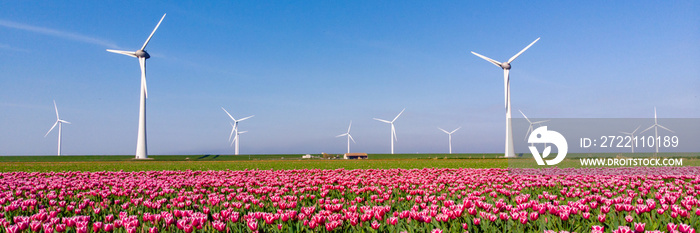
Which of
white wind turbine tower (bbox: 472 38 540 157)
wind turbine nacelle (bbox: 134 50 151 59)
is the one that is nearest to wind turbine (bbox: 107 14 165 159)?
wind turbine nacelle (bbox: 134 50 151 59)

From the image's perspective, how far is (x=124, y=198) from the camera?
13547mm

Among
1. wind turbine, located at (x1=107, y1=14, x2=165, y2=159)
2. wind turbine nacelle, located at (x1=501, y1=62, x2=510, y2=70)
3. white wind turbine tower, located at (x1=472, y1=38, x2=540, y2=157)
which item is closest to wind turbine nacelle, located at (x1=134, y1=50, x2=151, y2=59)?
wind turbine, located at (x1=107, y1=14, x2=165, y2=159)

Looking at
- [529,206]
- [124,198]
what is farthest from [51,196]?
[529,206]

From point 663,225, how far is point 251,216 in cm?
705

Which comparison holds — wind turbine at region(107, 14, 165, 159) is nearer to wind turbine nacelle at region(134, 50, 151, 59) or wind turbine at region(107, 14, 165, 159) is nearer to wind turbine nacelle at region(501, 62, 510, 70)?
wind turbine nacelle at region(134, 50, 151, 59)

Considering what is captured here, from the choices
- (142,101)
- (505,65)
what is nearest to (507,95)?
(505,65)

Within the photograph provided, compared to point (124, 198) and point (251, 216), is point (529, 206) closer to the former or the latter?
point (251, 216)

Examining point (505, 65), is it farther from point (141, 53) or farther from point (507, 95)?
point (141, 53)

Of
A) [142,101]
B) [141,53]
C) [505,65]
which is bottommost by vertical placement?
[142,101]

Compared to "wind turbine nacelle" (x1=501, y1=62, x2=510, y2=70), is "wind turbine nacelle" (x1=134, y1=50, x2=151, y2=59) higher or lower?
higher

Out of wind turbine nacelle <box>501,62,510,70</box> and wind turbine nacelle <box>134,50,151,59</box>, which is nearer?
wind turbine nacelle <box>134,50,151,59</box>

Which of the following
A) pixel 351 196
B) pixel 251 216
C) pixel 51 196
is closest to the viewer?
pixel 251 216

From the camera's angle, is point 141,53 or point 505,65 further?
point 505,65

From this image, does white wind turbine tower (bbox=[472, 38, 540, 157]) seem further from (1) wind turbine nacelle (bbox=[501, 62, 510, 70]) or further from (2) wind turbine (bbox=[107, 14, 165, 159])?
(2) wind turbine (bbox=[107, 14, 165, 159])
